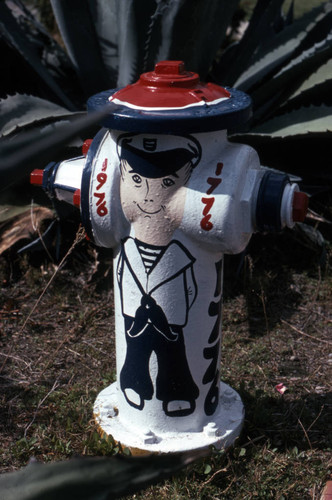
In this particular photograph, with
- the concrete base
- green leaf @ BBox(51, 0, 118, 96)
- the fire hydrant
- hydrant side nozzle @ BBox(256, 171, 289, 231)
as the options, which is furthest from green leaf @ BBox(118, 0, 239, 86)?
the concrete base

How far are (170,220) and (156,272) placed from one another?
18cm

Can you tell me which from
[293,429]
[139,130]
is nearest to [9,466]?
[293,429]

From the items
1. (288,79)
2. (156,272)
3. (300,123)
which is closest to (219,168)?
(156,272)

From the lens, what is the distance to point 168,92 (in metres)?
2.07

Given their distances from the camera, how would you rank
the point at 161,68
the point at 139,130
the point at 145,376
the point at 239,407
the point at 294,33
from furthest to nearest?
1. the point at 294,33
2. the point at 239,407
3. the point at 145,376
4. the point at 161,68
5. the point at 139,130

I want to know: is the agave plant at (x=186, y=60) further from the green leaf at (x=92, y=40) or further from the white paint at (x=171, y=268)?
the white paint at (x=171, y=268)

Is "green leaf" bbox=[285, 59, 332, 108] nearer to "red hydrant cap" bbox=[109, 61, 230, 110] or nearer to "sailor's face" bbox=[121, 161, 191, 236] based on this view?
"red hydrant cap" bbox=[109, 61, 230, 110]

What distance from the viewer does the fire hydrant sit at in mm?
2035

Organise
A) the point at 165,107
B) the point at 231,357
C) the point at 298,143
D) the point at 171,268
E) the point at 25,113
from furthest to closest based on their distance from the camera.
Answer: the point at 298,143
the point at 25,113
the point at 231,357
the point at 171,268
the point at 165,107

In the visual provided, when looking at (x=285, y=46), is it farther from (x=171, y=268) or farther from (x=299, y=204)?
(x=171, y=268)

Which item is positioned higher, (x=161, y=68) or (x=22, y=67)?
(x=161, y=68)

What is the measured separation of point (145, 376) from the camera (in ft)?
7.48

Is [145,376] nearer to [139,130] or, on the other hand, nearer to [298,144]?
[139,130]

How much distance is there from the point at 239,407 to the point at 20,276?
1.60 m
